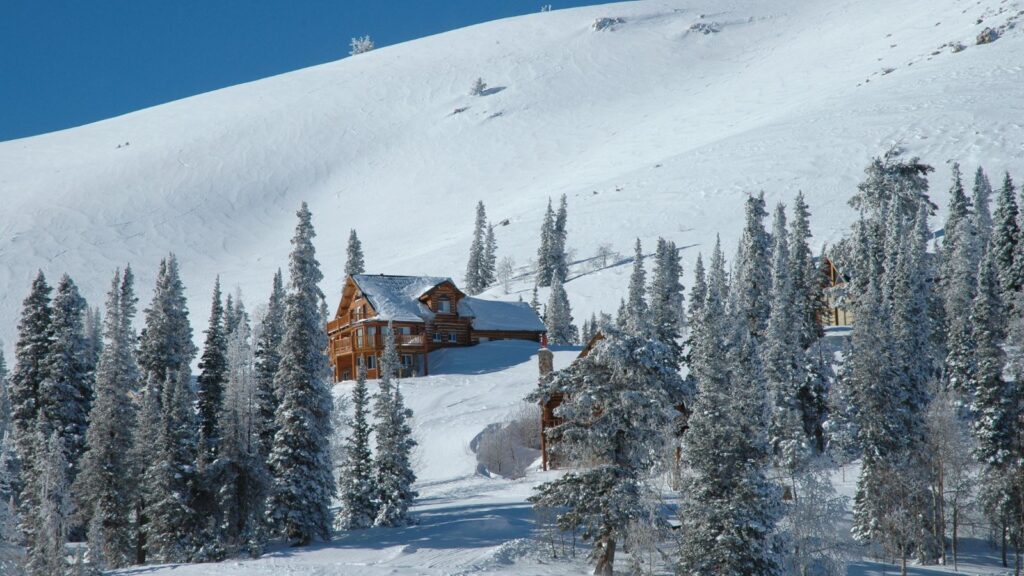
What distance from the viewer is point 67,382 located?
155 feet

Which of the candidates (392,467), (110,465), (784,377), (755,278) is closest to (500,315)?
(755,278)

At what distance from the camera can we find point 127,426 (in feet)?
142

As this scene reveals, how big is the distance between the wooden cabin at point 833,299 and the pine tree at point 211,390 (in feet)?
164

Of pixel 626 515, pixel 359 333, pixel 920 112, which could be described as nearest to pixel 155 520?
pixel 626 515

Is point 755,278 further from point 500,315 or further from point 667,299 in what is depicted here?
point 500,315

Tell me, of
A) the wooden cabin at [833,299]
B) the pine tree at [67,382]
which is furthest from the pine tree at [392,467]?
the wooden cabin at [833,299]

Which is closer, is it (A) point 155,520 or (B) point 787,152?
(A) point 155,520

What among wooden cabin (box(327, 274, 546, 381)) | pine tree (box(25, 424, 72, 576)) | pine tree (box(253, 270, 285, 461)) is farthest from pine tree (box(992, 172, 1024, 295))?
pine tree (box(25, 424, 72, 576))

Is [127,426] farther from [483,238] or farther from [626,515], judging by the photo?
[483,238]

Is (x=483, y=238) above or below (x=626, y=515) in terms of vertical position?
above

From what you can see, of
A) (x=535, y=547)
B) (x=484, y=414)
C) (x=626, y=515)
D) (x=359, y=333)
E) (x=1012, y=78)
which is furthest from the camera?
(x=1012, y=78)

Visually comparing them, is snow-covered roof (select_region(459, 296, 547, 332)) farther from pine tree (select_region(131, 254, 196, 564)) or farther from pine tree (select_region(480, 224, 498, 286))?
pine tree (select_region(131, 254, 196, 564))

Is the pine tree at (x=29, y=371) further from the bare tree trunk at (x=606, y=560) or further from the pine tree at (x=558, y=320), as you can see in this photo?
the pine tree at (x=558, y=320)

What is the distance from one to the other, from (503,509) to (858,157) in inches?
4478
